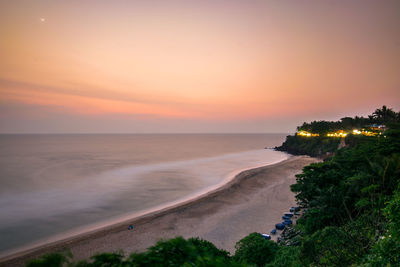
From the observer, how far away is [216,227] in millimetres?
21438

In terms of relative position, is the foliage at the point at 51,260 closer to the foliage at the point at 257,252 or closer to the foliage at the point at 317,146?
the foliage at the point at 257,252

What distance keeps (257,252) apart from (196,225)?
1017 cm

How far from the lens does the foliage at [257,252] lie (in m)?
12.7

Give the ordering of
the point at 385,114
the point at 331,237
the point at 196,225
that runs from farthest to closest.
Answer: the point at 385,114 < the point at 196,225 < the point at 331,237

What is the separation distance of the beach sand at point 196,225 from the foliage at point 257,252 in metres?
4.96

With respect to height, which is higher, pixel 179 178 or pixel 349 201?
pixel 349 201

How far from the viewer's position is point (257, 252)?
1288 centimetres

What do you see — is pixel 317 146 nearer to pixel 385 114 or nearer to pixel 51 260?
pixel 385 114

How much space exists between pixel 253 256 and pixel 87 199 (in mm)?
29733

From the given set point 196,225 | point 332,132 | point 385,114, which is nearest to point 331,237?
point 196,225

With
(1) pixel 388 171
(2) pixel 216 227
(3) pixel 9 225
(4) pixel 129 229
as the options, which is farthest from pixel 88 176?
(1) pixel 388 171

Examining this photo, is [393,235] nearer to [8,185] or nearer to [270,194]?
[270,194]

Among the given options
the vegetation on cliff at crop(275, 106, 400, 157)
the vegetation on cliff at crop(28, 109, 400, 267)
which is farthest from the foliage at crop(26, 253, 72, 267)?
Answer: the vegetation on cliff at crop(275, 106, 400, 157)

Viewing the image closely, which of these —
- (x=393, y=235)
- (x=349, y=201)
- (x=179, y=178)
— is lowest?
(x=179, y=178)
